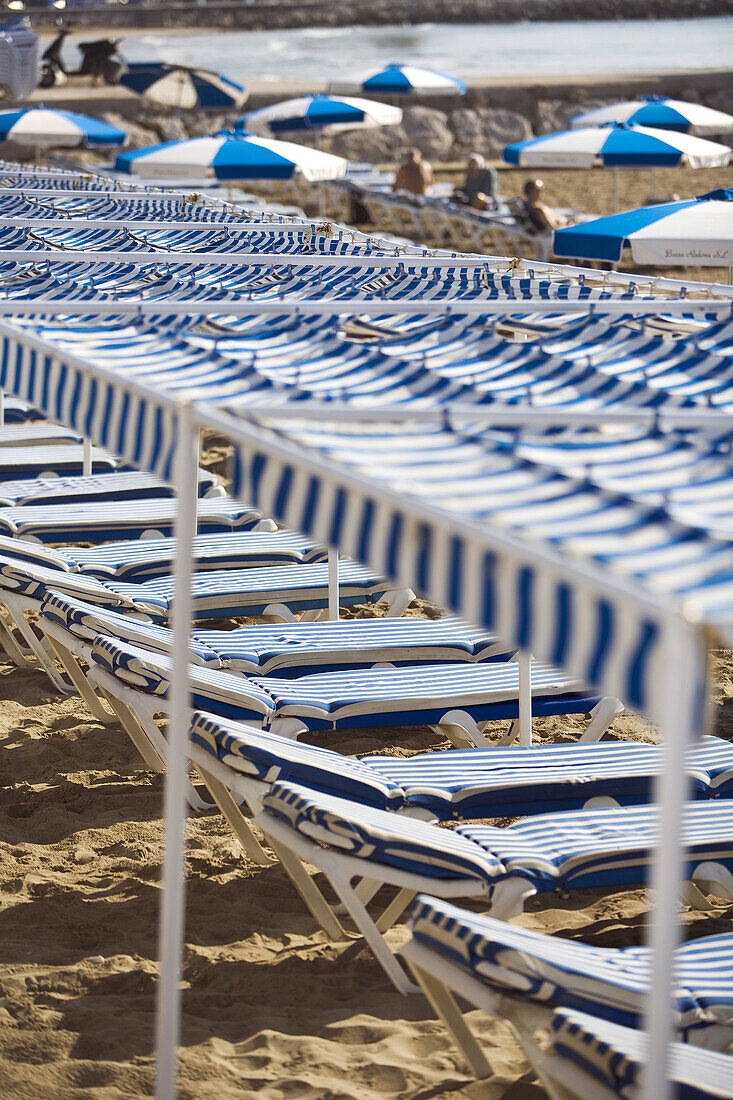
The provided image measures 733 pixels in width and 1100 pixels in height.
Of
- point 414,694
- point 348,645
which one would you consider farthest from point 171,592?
point 414,694

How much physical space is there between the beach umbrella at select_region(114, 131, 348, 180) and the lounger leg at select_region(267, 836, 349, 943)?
938 centimetres

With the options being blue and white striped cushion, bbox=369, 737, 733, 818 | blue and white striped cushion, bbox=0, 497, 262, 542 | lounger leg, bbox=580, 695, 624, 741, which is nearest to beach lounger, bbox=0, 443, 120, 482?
blue and white striped cushion, bbox=0, 497, 262, 542

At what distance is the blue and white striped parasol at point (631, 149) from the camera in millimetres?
12742

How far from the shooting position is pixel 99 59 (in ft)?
101

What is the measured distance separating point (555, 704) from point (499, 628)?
2.71 metres

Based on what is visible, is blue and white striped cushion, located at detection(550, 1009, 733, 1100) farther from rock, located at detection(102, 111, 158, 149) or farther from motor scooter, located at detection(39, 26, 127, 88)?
motor scooter, located at detection(39, 26, 127, 88)

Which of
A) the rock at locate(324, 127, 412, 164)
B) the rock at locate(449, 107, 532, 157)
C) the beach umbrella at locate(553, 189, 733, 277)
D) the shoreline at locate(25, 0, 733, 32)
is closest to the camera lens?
the beach umbrella at locate(553, 189, 733, 277)

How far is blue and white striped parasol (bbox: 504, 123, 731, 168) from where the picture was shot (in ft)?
→ 41.8

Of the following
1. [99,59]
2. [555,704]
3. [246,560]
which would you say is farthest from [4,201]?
[99,59]

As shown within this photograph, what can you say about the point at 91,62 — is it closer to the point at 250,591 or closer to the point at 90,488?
the point at 90,488

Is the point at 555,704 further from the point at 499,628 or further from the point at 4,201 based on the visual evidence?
the point at 4,201

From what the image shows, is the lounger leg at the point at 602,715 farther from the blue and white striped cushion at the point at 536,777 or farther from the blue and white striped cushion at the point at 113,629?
the blue and white striped cushion at the point at 113,629

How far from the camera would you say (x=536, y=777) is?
152 inches

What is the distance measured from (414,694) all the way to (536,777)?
2.55 ft
